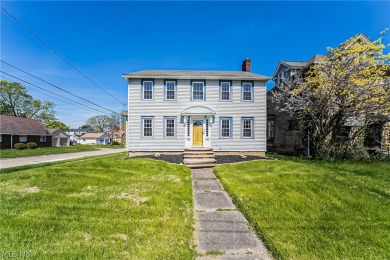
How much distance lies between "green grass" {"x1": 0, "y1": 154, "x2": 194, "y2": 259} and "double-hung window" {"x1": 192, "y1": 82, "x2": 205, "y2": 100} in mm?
8331

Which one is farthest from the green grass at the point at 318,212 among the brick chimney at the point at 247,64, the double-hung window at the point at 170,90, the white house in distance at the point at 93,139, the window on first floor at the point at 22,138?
Result: the white house in distance at the point at 93,139

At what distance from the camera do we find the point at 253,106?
46.5 ft

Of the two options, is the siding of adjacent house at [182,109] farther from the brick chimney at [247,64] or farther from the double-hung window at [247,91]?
the brick chimney at [247,64]

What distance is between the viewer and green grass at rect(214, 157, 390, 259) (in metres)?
2.87

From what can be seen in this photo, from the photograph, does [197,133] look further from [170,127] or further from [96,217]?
[96,217]

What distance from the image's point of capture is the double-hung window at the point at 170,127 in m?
13.9

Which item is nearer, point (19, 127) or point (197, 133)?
point (197, 133)

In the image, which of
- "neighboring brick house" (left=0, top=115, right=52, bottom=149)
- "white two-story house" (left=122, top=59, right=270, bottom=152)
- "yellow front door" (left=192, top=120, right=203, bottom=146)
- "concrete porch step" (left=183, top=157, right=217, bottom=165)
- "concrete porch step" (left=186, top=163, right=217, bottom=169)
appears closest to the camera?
"concrete porch step" (left=186, top=163, right=217, bottom=169)

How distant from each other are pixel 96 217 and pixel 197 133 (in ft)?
34.6

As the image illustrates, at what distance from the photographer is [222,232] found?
345cm

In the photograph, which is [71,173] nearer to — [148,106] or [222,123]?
[148,106]

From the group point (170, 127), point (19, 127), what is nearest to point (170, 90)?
point (170, 127)

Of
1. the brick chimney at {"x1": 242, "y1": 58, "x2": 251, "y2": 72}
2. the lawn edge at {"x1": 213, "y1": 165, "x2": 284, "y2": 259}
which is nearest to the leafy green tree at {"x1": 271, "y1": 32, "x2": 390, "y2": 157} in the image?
the brick chimney at {"x1": 242, "y1": 58, "x2": 251, "y2": 72}

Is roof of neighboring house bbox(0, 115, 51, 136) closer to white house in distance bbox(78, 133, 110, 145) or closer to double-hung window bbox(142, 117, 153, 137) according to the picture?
double-hung window bbox(142, 117, 153, 137)
